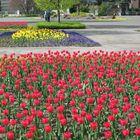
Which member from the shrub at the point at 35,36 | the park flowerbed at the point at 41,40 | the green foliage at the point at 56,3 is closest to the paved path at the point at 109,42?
the park flowerbed at the point at 41,40

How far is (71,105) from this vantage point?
664cm

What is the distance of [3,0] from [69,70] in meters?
188

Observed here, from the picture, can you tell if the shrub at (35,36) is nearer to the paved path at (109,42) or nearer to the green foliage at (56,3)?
the paved path at (109,42)

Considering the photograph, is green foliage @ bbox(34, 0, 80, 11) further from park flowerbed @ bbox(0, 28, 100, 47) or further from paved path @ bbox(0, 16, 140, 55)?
park flowerbed @ bbox(0, 28, 100, 47)

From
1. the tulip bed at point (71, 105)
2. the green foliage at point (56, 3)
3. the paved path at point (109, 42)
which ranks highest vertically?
the green foliage at point (56, 3)

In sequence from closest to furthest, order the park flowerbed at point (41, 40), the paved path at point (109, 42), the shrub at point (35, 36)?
the paved path at point (109, 42), the park flowerbed at point (41, 40), the shrub at point (35, 36)

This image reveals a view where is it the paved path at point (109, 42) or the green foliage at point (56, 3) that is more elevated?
the green foliage at point (56, 3)

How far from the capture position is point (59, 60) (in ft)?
39.7

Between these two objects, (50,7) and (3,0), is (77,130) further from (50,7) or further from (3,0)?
(3,0)

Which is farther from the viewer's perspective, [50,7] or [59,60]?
[50,7]

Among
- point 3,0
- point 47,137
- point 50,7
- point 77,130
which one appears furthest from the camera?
point 3,0

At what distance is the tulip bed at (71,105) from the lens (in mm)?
5633

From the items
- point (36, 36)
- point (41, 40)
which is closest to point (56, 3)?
point (36, 36)

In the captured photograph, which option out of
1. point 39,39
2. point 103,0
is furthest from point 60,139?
point 103,0
